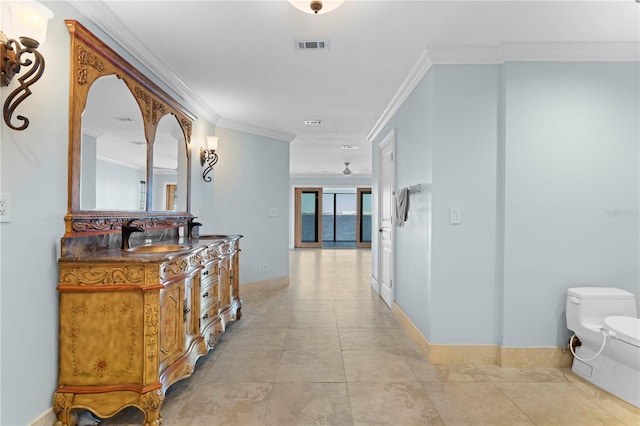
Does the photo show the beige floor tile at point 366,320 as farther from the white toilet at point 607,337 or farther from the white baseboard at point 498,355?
the white toilet at point 607,337

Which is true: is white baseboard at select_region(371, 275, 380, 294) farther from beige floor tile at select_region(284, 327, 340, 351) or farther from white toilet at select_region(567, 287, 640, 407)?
white toilet at select_region(567, 287, 640, 407)

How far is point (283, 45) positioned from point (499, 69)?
1.67 m

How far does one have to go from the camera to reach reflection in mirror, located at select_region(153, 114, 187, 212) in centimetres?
305

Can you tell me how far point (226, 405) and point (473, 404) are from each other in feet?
4.97

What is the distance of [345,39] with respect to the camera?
8.09ft

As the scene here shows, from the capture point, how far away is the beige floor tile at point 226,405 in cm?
195

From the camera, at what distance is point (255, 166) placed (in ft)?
16.9

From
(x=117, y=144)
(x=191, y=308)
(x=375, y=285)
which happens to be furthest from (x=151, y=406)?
(x=375, y=285)

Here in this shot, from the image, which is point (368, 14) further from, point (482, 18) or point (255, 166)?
point (255, 166)

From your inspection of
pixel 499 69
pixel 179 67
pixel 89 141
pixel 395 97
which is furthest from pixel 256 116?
pixel 499 69

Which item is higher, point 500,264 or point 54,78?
point 54,78

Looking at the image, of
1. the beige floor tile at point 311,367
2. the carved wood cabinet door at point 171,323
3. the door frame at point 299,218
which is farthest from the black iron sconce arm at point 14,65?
the door frame at point 299,218

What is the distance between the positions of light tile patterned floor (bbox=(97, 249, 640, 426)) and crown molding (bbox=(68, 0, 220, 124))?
238cm

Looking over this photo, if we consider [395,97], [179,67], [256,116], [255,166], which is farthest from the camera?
[255,166]
